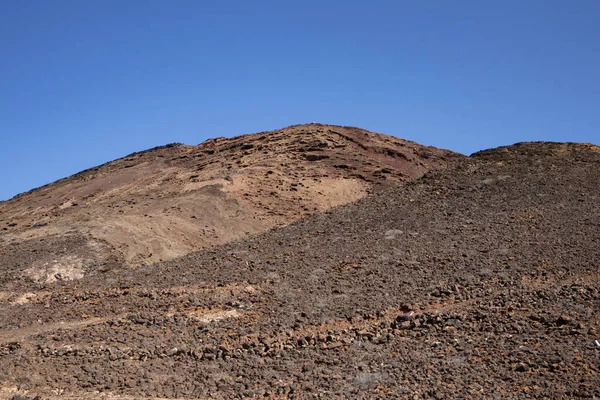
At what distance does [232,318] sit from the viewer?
28.4 feet

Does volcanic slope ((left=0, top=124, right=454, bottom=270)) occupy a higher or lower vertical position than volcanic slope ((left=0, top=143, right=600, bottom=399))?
higher

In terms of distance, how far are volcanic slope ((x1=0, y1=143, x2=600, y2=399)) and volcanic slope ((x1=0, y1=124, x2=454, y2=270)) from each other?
5.29 feet

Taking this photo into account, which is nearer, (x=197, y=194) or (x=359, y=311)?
(x=359, y=311)

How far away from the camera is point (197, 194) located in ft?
55.5

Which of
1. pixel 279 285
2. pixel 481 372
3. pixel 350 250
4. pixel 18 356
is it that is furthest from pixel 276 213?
pixel 481 372

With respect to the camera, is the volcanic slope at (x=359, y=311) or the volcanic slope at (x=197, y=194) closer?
the volcanic slope at (x=359, y=311)

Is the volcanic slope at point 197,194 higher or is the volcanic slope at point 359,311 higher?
the volcanic slope at point 197,194

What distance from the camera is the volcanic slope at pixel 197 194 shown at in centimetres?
1362

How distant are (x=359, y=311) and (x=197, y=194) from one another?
9.23 meters

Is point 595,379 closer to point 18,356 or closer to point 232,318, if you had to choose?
point 232,318

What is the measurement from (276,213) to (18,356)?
9.26 m

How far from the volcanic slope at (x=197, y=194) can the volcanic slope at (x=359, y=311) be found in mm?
1612

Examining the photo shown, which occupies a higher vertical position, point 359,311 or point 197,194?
point 197,194

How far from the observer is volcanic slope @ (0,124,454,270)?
13.6 m
